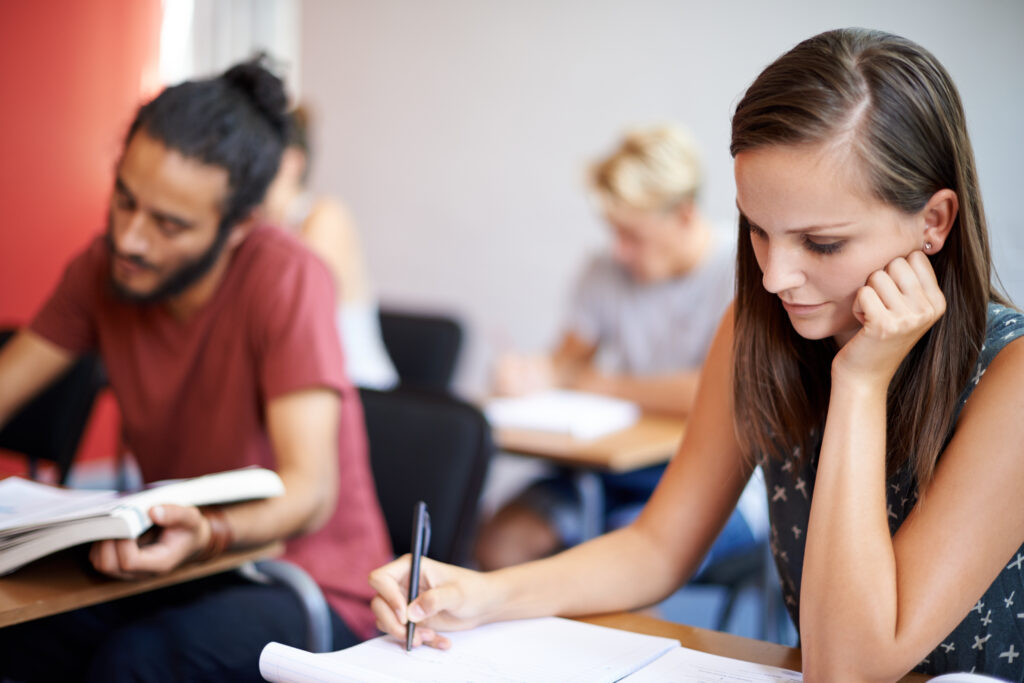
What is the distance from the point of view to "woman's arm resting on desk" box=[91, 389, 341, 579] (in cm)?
105

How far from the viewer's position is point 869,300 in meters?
0.88

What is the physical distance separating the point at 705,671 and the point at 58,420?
1.84 meters

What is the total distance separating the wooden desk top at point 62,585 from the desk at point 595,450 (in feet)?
3.39

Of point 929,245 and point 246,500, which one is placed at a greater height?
point 929,245

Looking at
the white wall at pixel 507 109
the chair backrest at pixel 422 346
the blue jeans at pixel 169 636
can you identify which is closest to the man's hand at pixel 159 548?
the blue jeans at pixel 169 636

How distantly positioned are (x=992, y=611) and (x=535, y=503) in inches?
62.2

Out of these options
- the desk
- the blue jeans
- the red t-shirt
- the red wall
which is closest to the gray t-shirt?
the desk

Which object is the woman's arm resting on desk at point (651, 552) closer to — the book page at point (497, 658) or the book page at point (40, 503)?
the book page at point (497, 658)

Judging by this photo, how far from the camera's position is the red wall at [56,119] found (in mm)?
3738

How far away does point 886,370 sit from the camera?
2.97ft

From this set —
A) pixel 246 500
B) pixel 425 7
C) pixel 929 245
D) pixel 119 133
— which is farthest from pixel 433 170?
pixel 929 245

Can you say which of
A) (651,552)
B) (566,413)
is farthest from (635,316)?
(651,552)

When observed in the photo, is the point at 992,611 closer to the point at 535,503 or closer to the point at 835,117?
the point at 835,117

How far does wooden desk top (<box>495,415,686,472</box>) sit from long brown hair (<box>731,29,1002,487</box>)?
112cm
